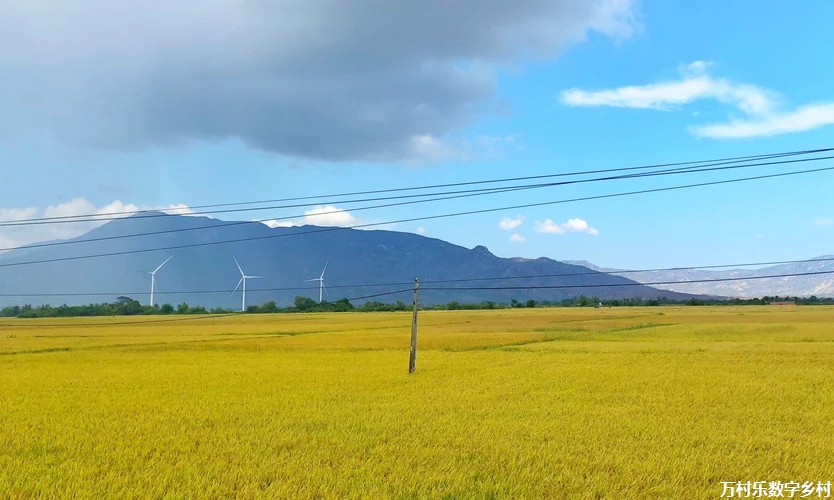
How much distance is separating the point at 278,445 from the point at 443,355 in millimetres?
22566

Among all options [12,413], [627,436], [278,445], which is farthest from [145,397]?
[627,436]

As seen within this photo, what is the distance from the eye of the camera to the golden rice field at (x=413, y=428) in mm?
9391

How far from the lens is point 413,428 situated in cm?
1345

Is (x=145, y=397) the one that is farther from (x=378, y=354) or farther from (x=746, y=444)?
(x=378, y=354)

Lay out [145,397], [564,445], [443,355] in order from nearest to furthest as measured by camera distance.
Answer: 1. [564,445]
2. [145,397]
3. [443,355]

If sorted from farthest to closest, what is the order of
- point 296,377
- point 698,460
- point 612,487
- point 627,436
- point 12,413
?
point 296,377 → point 12,413 → point 627,436 → point 698,460 → point 612,487

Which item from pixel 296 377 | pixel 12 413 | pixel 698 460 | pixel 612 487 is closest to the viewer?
pixel 612 487

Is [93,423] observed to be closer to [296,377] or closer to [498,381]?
[296,377]

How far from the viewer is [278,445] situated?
11.9m

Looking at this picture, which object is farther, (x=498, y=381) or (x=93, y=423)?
→ (x=498, y=381)

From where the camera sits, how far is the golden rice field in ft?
30.8

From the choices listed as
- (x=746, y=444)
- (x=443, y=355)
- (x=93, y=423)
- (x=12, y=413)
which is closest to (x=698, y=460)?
(x=746, y=444)

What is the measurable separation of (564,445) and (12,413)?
13831 mm

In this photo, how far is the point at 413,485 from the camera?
922 centimetres
